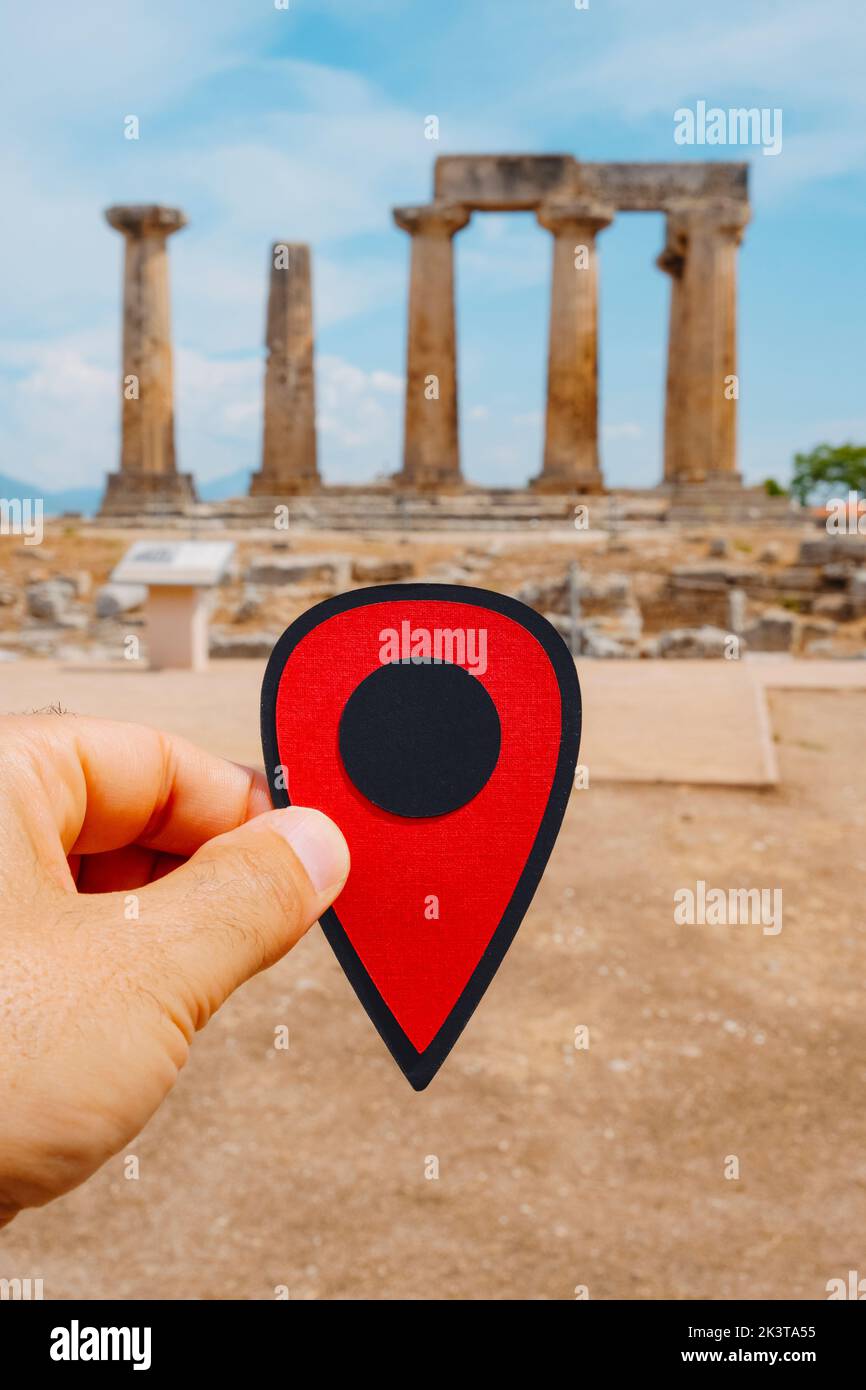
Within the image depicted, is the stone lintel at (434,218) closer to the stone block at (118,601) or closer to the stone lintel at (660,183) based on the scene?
the stone lintel at (660,183)

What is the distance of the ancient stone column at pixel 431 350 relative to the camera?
30.9 metres

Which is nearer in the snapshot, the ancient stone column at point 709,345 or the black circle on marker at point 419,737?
the black circle on marker at point 419,737

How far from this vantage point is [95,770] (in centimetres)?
188

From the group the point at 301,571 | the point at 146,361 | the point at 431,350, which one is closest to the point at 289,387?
the point at 146,361

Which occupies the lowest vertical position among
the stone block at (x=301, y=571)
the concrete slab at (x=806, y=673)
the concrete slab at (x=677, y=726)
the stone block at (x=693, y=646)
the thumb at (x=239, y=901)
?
the concrete slab at (x=677, y=726)

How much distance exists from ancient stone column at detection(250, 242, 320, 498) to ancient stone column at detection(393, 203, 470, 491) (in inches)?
108

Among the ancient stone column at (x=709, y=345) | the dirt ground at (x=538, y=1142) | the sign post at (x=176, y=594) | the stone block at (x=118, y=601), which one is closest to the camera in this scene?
the dirt ground at (x=538, y=1142)

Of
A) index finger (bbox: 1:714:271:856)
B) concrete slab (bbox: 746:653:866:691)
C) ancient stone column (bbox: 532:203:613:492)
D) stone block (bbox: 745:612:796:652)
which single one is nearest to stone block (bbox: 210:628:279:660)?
concrete slab (bbox: 746:653:866:691)

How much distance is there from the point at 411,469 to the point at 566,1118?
27.3 m

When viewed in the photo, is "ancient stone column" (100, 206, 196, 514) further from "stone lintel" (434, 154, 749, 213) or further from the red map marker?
the red map marker

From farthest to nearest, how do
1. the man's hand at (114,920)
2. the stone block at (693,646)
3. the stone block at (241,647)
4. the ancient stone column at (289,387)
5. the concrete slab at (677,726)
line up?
the ancient stone column at (289,387)
the stone block at (693,646)
the stone block at (241,647)
the concrete slab at (677,726)
the man's hand at (114,920)

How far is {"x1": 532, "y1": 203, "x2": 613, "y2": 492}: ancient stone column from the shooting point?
30.5 metres

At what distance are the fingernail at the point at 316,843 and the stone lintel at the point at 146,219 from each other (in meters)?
31.9

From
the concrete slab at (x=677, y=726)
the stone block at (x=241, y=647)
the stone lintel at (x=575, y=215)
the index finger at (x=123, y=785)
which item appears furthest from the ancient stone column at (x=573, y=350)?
the index finger at (x=123, y=785)
